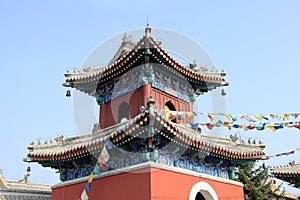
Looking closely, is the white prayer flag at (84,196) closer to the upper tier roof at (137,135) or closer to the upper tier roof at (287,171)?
the upper tier roof at (137,135)

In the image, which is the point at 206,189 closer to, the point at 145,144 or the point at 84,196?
the point at 145,144

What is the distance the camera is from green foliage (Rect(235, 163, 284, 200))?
16609mm

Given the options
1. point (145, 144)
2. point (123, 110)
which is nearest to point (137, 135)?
point (145, 144)

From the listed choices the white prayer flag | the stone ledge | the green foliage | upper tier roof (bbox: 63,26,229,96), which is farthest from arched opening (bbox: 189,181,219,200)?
the green foliage

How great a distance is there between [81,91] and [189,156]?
16.4 ft

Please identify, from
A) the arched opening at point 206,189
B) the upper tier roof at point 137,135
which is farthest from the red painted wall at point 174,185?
the upper tier roof at point 137,135

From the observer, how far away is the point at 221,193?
1054cm

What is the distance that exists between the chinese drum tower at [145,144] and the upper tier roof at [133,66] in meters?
0.03

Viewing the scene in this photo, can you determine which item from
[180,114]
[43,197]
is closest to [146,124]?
[180,114]

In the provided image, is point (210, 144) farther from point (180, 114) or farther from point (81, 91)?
point (81, 91)

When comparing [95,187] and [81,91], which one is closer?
[95,187]

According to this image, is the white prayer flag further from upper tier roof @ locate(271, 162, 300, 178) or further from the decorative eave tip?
upper tier roof @ locate(271, 162, 300, 178)

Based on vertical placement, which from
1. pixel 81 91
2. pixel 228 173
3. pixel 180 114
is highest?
pixel 81 91

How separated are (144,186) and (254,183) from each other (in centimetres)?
1027
